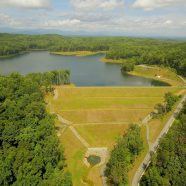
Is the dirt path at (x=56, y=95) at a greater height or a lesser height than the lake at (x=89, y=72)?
greater

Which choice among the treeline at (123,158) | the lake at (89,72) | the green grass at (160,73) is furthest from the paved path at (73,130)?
the green grass at (160,73)

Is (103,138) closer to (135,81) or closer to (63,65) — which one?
(135,81)

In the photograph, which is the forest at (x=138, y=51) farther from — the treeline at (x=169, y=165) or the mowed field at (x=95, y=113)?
the treeline at (x=169, y=165)

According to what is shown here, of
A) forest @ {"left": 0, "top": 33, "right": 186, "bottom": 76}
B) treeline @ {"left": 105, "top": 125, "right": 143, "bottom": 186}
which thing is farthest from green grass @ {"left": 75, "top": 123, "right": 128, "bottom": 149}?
forest @ {"left": 0, "top": 33, "right": 186, "bottom": 76}

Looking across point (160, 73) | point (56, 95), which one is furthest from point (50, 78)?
point (160, 73)

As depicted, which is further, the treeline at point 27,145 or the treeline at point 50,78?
the treeline at point 50,78

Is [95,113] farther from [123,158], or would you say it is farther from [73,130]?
[123,158]

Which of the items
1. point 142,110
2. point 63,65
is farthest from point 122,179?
point 63,65
